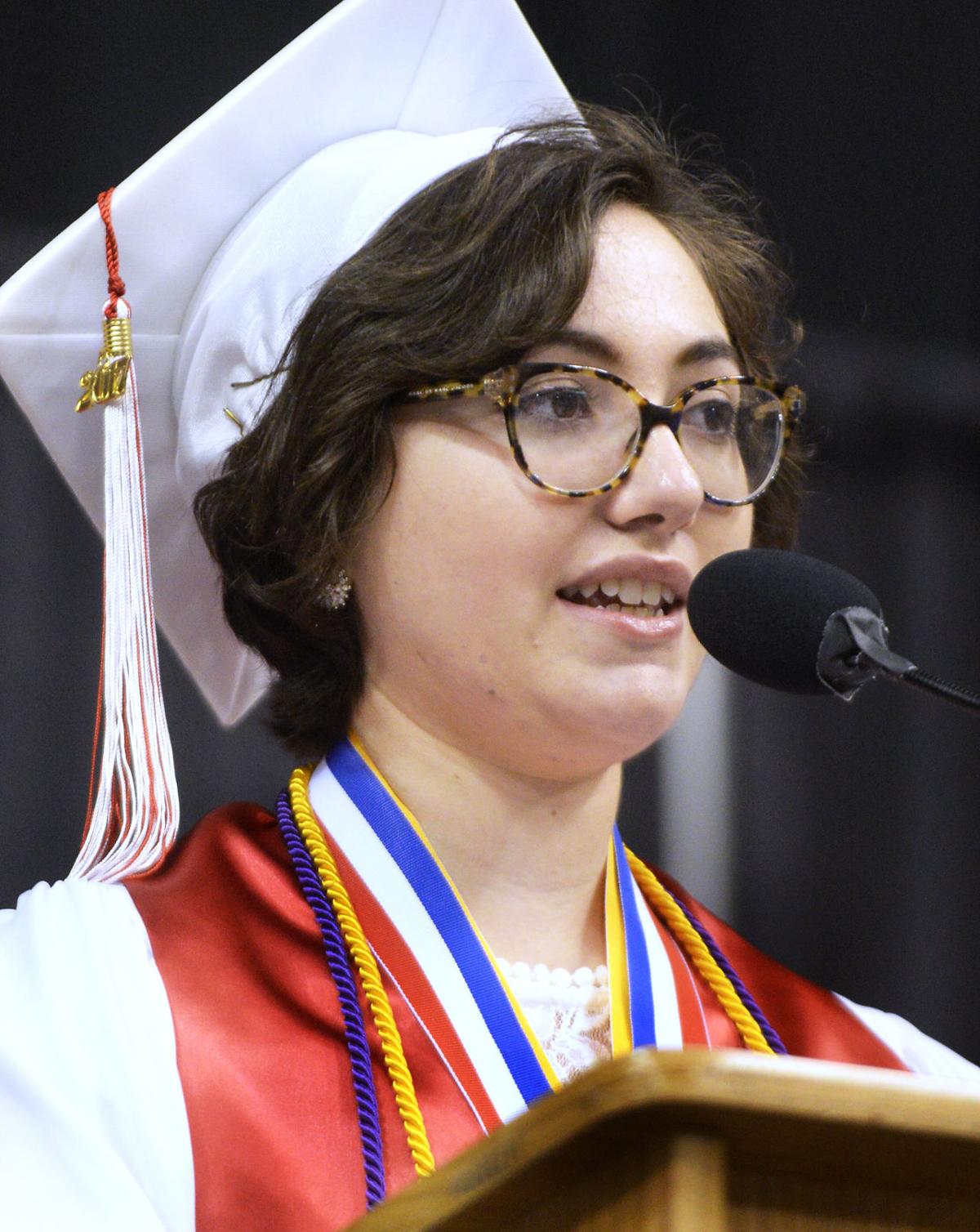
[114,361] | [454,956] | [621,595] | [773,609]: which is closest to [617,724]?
[621,595]

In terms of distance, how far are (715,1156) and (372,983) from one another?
68 cm

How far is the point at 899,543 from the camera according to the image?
2.22 metres

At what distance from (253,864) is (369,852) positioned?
0.31 ft

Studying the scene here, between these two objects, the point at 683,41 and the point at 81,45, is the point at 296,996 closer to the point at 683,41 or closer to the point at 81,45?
the point at 81,45

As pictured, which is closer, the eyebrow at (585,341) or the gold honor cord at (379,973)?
the gold honor cord at (379,973)

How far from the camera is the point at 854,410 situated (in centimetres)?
222

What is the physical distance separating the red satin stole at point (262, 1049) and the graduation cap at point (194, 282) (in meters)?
0.07

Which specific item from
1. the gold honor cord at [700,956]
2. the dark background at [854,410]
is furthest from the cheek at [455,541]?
the dark background at [854,410]

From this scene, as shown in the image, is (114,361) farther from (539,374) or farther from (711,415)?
(711,415)

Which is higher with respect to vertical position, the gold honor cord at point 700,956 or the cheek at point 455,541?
the cheek at point 455,541

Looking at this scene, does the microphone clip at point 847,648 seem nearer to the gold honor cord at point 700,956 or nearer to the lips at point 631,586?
the lips at point 631,586

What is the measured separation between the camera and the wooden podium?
1.80 feet

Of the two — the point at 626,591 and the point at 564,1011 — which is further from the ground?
the point at 626,591

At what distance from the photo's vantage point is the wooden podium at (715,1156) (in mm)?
548
